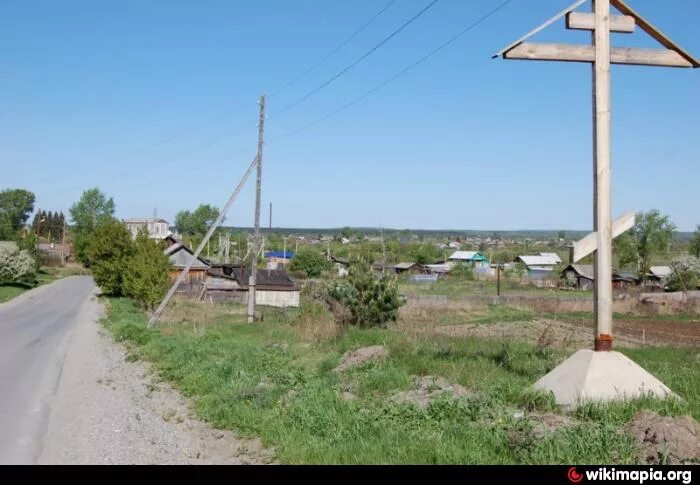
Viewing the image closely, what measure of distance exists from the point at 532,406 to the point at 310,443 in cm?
239

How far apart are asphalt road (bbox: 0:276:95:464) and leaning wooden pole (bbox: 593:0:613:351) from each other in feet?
20.4

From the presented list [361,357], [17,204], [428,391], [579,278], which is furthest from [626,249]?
[17,204]

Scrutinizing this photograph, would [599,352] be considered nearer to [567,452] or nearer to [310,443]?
[567,452]

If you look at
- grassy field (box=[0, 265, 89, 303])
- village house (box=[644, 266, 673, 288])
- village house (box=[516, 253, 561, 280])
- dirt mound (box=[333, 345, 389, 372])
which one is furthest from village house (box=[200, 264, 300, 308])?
village house (box=[516, 253, 561, 280])

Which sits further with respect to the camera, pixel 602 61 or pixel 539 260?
pixel 539 260

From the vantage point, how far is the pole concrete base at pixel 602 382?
6801 mm

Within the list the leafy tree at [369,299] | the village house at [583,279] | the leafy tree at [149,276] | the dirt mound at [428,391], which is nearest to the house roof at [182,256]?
the leafy tree at [149,276]

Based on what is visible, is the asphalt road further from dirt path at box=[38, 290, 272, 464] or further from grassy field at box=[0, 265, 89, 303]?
grassy field at box=[0, 265, 89, 303]

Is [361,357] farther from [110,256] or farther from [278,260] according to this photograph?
[278,260]

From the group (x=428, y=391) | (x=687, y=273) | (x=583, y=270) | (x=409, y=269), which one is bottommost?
(x=409, y=269)

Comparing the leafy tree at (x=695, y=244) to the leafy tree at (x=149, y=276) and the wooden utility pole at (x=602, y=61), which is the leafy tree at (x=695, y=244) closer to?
the leafy tree at (x=149, y=276)

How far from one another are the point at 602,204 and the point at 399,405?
10.3 feet

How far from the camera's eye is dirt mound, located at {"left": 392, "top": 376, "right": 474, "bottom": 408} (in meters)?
7.83

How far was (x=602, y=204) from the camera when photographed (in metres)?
7.33
